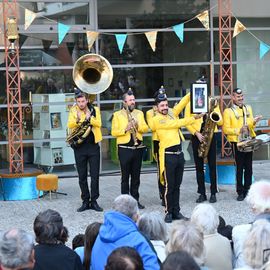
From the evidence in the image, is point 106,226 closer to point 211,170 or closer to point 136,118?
point 136,118

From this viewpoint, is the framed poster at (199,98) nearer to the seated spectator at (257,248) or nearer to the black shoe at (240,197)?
the black shoe at (240,197)

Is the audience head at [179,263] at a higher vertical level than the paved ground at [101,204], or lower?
higher

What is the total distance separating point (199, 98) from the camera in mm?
8812

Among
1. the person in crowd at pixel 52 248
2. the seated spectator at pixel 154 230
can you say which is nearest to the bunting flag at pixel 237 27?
the seated spectator at pixel 154 230

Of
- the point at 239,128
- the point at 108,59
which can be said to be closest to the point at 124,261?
the point at 239,128

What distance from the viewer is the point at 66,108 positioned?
43.3ft

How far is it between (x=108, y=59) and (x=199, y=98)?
4872mm

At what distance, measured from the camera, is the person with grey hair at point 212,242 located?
14.4ft

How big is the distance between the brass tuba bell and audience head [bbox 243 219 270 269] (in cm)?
634

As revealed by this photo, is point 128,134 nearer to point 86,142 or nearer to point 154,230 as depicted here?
point 86,142

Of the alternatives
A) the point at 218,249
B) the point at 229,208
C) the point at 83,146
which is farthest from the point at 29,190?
the point at 218,249

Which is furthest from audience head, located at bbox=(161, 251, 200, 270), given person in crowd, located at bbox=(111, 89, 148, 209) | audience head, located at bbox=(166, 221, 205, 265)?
person in crowd, located at bbox=(111, 89, 148, 209)

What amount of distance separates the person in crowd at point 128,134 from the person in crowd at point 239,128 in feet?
4.86

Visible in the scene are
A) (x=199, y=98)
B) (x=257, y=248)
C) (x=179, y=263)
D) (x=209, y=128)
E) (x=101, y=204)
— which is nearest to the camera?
(x=179, y=263)
